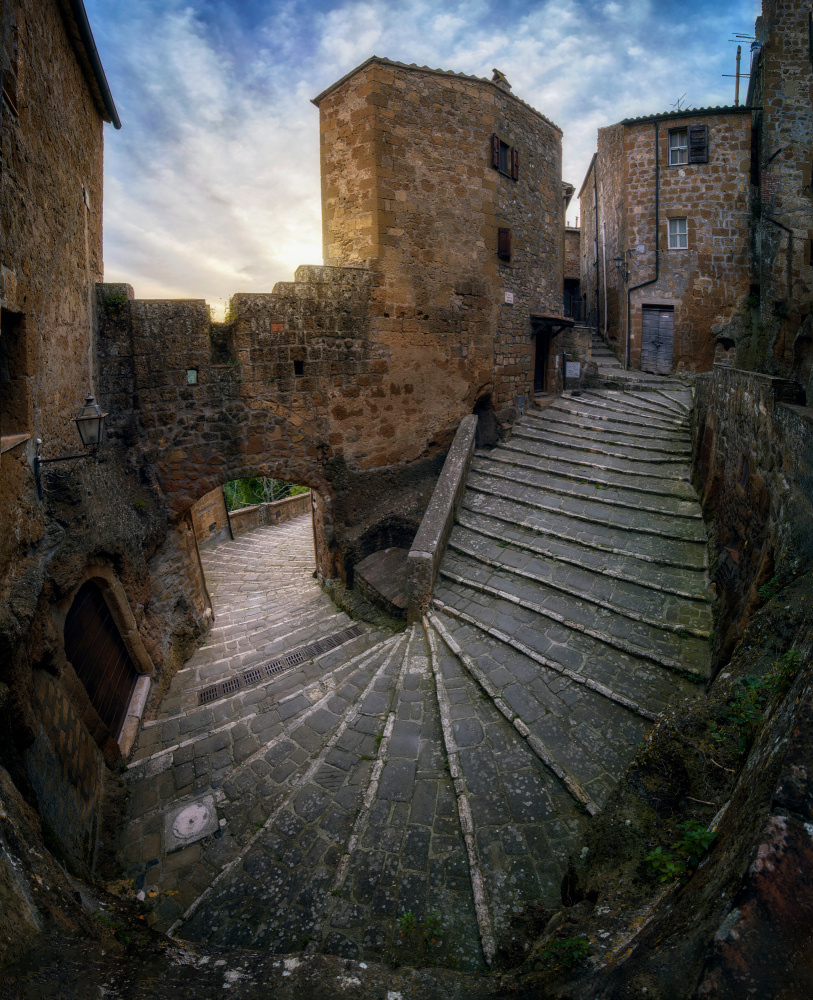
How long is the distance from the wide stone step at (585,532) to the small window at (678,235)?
42.4 feet

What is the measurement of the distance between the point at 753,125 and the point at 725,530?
1710 cm

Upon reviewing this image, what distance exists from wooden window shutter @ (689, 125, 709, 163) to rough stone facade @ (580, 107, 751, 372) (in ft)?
0.32

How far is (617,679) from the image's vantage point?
5.14m

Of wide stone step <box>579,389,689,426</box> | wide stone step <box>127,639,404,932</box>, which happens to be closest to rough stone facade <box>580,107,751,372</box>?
wide stone step <box>579,389,689,426</box>

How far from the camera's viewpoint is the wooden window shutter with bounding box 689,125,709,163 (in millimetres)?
15820

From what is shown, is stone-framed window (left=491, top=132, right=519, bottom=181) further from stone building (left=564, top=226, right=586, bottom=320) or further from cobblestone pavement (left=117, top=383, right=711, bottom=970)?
stone building (left=564, top=226, right=586, bottom=320)

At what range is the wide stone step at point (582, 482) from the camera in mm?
7559

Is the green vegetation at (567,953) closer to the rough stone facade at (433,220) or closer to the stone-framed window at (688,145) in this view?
the rough stone facade at (433,220)

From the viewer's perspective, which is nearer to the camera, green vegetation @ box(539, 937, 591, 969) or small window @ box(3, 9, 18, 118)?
green vegetation @ box(539, 937, 591, 969)

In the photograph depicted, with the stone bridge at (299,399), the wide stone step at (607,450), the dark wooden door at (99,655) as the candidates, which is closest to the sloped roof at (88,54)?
the stone bridge at (299,399)

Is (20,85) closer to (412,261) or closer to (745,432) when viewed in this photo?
(412,261)

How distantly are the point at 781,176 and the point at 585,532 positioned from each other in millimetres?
15811

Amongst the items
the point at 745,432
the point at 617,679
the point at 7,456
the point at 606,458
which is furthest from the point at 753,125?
the point at 7,456

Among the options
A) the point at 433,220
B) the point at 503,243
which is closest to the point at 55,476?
the point at 433,220
